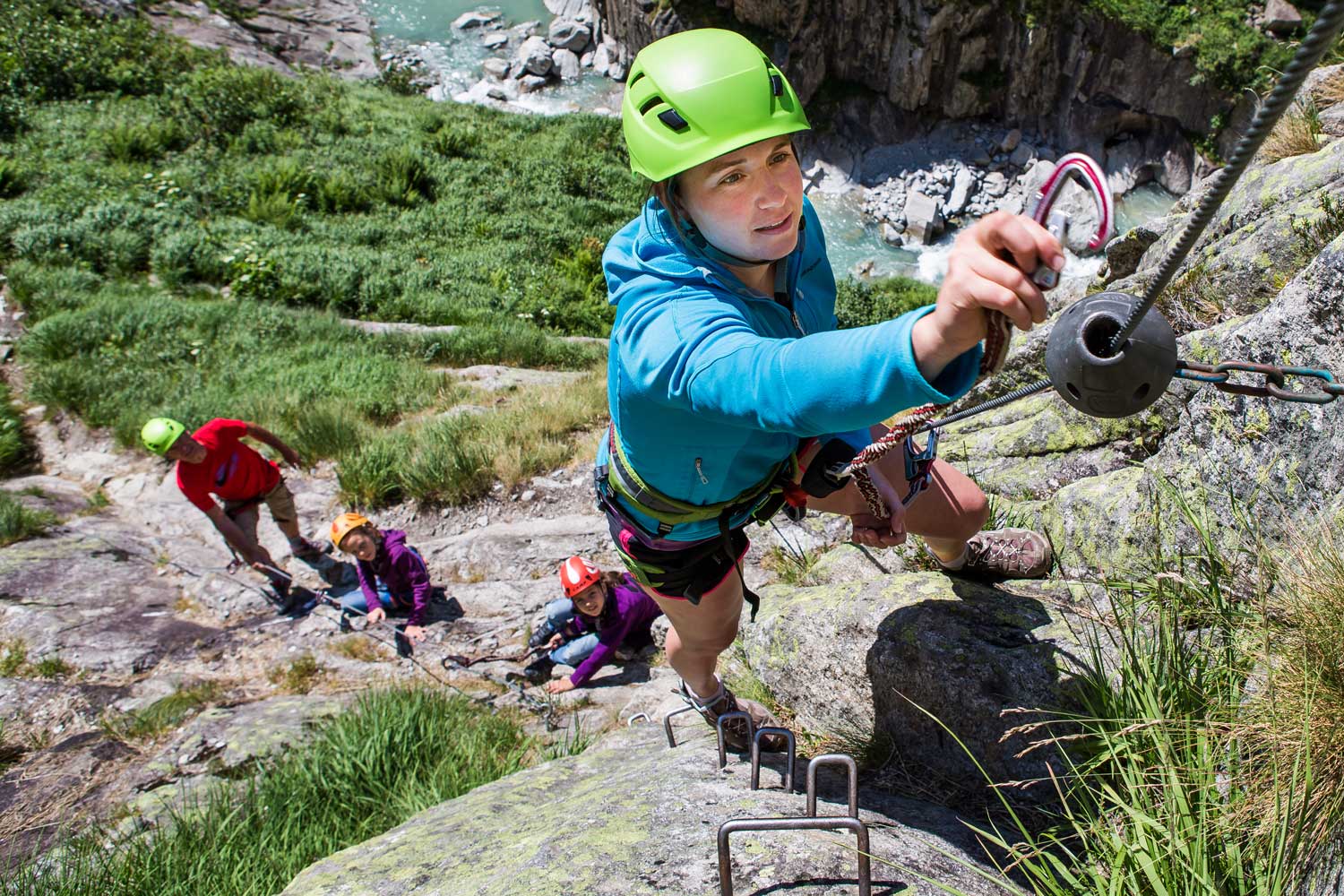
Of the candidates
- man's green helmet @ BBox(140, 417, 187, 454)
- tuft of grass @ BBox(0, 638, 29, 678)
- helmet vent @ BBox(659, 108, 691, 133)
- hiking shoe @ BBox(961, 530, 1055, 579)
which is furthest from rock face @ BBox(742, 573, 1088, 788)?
man's green helmet @ BBox(140, 417, 187, 454)

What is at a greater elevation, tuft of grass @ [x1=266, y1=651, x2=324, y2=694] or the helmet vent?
the helmet vent

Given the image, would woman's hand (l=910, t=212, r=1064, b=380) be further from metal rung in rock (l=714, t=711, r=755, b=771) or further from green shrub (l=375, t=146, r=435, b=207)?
green shrub (l=375, t=146, r=435, b=207)

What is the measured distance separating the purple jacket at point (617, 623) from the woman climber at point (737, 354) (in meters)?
2.40

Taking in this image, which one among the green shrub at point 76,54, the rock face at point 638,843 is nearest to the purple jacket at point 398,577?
the rock face at point 638,843

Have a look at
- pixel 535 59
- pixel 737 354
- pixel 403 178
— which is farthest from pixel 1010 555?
pixel 535 59

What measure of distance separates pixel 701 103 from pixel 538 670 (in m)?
4.44

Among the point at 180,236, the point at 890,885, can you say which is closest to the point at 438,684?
the point at 890,885

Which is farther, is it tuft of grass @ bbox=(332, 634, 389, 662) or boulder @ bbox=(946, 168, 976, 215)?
boulder @ bbox=(946, 168, 976, 215)

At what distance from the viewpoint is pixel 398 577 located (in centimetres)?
654

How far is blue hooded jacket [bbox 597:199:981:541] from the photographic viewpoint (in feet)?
4.60

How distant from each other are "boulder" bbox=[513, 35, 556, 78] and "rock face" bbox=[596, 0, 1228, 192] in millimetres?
3546

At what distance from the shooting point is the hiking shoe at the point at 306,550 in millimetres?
7645

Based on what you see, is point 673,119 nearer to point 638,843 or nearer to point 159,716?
point 638,843

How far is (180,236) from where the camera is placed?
51.6 ft
